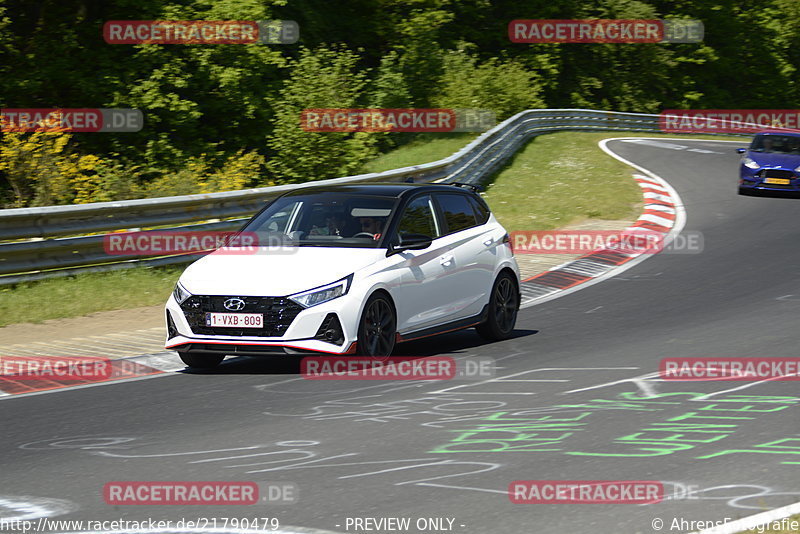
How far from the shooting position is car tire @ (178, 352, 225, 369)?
10.3 m

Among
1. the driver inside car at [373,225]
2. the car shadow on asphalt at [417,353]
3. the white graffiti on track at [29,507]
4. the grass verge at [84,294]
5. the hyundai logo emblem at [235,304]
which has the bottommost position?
the car shadow on asphalt at [417,353]

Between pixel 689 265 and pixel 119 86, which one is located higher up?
pixel 119 86

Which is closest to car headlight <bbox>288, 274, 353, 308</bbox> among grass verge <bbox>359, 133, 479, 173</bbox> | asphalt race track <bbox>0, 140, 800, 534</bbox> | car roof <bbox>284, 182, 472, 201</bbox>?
asphalt race track <bbox>0, 140, 800, 534</bbox>

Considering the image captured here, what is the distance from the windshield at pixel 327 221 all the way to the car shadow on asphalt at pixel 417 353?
1133 millimetres

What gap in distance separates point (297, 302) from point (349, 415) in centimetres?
161

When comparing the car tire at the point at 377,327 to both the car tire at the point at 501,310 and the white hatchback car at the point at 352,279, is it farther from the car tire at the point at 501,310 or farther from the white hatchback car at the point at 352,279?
the car tire at the point at 501,310

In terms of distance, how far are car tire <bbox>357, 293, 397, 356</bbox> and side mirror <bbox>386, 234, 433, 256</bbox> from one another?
0.49 metres

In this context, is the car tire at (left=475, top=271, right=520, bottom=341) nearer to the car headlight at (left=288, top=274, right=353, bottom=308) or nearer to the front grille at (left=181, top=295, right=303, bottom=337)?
the car headlight at (left=288, top=274, right=353, bottom=308)

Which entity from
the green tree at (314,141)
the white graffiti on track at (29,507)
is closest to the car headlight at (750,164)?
the green tree at (314,141)

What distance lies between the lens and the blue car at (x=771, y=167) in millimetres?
24484

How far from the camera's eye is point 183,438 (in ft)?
25.1

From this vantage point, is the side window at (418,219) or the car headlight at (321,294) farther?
the side window at (418,219)

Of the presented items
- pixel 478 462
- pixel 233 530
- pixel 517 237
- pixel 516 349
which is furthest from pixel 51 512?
pixel 517 237

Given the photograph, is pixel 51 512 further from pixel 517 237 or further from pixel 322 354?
pixel 517 237
